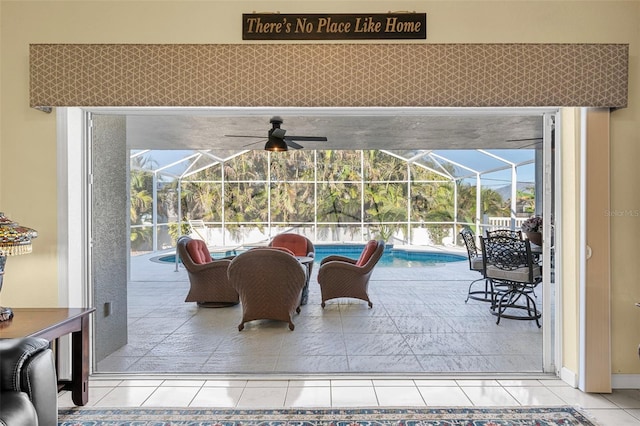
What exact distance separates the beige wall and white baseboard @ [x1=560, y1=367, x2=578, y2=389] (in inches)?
11.7

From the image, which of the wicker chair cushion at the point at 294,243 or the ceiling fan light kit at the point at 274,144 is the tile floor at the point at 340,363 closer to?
the wicker chair cushion at the point at 294,243

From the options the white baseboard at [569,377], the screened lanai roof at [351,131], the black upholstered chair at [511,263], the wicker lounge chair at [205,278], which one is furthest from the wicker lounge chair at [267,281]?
the white baseboard at [569,377]

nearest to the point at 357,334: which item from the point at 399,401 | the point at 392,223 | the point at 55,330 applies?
the point at 399,401

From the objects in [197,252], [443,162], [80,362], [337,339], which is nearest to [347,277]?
[337,339]

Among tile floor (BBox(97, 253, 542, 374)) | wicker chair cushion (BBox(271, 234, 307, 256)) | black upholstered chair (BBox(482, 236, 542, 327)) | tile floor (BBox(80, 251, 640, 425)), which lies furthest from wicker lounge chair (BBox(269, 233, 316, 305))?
black upholstered chair (BBox(482, 236, 542, 327))

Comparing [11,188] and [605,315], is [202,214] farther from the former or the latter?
[605,315]

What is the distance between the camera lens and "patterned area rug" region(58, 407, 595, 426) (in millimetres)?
2332

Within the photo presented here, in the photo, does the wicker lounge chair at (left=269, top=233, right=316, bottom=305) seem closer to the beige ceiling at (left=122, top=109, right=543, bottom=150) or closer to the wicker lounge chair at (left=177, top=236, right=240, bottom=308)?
the wicker lounge chair at (left=177, top=236, right=240, bottom=308)

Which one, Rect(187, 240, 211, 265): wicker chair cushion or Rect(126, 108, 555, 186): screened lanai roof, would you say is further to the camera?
Rect(126, 108, 555, 186): screened lanai roof

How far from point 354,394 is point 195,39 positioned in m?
2.54

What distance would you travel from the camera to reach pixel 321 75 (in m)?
2.63

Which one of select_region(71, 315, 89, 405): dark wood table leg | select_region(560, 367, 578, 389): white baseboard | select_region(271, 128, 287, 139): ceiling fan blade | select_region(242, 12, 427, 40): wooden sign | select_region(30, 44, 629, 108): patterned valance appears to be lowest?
select_region(560, 367, 578, 389): white baseboard

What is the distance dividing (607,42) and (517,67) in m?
0.66

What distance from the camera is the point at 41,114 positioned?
2766mm
